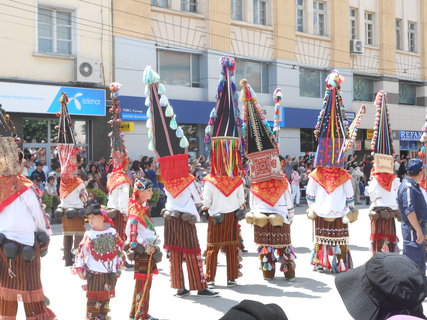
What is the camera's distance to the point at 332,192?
29.8 feet

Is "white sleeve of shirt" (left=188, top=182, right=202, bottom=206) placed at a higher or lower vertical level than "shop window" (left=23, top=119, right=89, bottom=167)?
lower

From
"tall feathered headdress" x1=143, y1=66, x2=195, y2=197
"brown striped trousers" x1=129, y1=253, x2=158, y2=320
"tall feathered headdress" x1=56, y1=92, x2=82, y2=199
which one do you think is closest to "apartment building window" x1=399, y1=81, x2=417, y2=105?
"tall feathered headdress" x1=56, y1=92, x2=82, y2=199

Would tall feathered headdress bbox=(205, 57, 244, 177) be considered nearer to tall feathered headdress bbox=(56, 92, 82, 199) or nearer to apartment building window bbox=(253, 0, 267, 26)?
tall feathered headdress bbox=(56, 92, 82, 199)

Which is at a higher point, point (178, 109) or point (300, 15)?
point (300, 15)

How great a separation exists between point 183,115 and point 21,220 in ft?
54.6

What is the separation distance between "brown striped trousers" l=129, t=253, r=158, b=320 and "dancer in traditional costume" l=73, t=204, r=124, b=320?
0.50 meters

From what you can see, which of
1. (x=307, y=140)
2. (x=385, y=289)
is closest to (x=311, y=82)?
(x=307, y=140)

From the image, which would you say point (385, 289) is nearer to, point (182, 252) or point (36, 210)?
point (36, 210)

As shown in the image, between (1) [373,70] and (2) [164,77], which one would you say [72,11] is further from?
(1) [373,70]

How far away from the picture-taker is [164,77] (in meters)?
22.5

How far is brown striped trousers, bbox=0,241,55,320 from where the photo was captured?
577 centimetres

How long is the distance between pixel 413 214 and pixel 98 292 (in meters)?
3.93

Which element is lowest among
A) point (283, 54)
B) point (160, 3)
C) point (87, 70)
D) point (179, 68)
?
point (87, 70)

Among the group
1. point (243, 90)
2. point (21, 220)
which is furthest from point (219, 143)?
point (21, 220)
